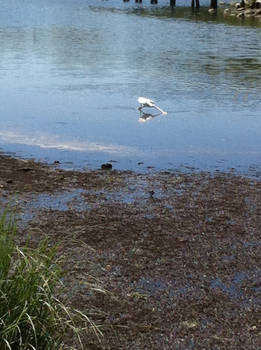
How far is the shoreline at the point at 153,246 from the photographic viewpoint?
587 cm

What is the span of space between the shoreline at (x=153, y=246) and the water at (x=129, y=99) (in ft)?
3.98

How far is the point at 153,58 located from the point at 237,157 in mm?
14250

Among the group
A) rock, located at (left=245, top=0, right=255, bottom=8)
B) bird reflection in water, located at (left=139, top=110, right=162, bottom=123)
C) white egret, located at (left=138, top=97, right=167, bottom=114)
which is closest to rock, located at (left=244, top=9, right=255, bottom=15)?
rock, located at (left=245, top=0, right=255, bottom=8)

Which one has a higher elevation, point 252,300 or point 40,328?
point 40,328

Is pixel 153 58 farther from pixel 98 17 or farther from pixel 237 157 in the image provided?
pixel 98 17

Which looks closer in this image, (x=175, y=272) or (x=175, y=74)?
(x=175, y=272)

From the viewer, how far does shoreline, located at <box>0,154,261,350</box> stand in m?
5.87

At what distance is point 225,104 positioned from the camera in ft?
55.3

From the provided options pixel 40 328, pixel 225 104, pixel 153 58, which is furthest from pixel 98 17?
pixel 40 328

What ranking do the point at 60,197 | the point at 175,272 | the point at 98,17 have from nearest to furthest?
the point at 175,272 < the point at 60,197 < the point at 98,17

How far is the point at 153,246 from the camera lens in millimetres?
7727

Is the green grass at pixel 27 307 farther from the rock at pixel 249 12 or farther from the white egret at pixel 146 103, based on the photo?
the rock at pixel 249 12

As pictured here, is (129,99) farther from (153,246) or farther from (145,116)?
(153,246)

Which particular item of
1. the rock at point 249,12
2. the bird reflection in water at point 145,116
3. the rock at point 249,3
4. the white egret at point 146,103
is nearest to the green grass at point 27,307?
the bird reflection in water at point 145,116
